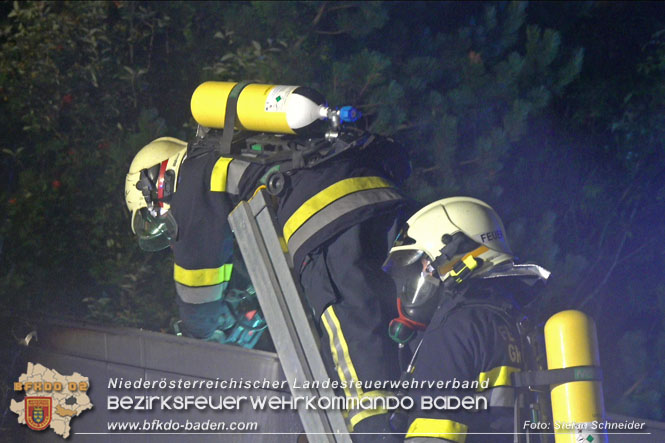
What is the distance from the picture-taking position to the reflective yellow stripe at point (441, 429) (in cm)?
296

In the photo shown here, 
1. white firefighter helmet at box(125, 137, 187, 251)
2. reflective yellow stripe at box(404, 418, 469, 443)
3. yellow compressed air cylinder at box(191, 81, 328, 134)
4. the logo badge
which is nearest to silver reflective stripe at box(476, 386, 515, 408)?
reflective yellow stripe at box(404, 418, 469, 443)

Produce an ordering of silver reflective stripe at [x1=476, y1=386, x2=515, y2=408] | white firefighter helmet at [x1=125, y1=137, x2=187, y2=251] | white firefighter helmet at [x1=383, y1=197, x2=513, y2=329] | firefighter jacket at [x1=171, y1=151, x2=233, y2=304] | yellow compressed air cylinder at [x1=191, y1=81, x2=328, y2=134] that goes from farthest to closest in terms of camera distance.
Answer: white firefighter helmet at [x1=125, y1=137, x2=187, y2=251] < firefighter jacket at [x1=171, y1=151, x2=233, y2=304] < yellow compressed air cylinder at [x1=191, y1=81, x2=328, y2=134] < white firefighter helmet at [x1=383, y1=197, x2=513, y2=329] < silver reflective stripe at [x1=476, y1=386, x2=515, y2=408]

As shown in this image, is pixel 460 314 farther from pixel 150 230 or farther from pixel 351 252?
pixel 150 230

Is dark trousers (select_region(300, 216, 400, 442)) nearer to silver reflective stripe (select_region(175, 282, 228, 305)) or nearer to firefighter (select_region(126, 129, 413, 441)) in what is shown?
firefighter (select_region(126, 129, 413, 441))

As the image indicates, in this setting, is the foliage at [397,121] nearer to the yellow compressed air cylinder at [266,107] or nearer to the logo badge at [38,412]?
the yellow compressed air cylinder at [266,107]

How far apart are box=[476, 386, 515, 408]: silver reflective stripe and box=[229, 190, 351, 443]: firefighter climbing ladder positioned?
0.49m

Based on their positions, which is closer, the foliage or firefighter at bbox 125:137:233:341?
firefighter at bbox 125:137:233:341

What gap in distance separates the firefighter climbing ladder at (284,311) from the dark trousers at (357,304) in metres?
0.18

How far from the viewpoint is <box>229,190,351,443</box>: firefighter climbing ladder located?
315 cm

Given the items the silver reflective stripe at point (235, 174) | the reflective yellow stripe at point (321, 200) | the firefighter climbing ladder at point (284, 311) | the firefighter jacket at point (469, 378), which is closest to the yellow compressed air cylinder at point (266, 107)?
the silver reflective stripe at point (235, 174)

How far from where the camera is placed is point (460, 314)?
3.10 metres

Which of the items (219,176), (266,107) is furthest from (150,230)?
(266,107)

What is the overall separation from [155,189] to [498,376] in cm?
201

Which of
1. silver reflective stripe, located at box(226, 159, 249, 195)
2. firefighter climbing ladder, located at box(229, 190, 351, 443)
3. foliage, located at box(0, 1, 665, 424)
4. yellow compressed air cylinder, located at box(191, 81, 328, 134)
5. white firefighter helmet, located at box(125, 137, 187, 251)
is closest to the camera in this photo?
firefighter climbing ladder, located at box(229, 190, 351, 443)
